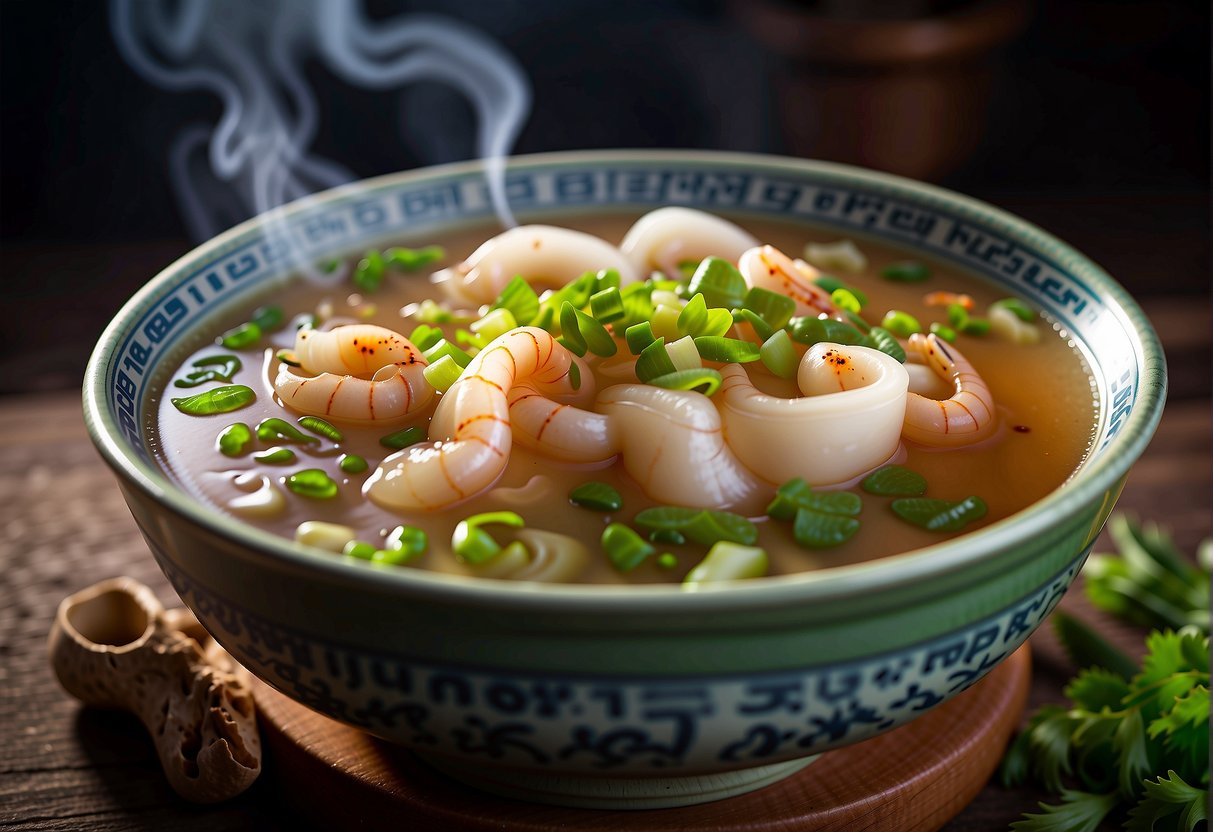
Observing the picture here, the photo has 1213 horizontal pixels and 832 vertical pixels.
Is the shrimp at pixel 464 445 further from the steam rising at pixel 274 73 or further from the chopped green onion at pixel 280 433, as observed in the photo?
the steam rising at pixel 274 73

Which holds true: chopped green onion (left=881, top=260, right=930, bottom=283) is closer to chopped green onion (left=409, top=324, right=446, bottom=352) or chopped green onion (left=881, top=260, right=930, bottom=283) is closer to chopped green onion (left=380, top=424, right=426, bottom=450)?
chopped green onion (left=409, top=324, right=446, bottom=352)

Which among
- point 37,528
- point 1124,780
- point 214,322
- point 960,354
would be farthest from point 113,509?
point 1124,780

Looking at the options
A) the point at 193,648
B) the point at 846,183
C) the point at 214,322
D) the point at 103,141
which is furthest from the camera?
the point at 103,141

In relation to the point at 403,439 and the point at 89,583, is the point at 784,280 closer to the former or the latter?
the point at 403,439

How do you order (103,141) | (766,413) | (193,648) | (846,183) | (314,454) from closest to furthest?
1. (766,413)
2. (314,454)
3. (193,648)
4. (846,183)
5. (103,141)

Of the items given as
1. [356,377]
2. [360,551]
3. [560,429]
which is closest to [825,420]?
[560,429]

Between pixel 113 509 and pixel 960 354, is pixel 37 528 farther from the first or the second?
pixel 960 354

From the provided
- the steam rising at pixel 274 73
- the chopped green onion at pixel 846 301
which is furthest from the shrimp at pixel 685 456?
the steam rising at pixel 274 73

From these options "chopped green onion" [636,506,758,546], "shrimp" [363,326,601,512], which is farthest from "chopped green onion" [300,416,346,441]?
"chopped green onion" [636,506,758,546]
